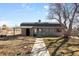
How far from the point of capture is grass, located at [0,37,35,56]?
21.4 ft

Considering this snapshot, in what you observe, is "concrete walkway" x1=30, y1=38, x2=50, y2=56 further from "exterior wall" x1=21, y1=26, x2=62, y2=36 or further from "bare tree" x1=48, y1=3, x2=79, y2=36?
"bare tree" x1=48, y1=3, x2=79, y2=36

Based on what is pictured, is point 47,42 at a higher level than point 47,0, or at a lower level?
lower

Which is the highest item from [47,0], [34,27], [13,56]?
[47,0]

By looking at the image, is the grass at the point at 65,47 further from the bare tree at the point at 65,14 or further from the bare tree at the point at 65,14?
the bare tree at the point at 65,14

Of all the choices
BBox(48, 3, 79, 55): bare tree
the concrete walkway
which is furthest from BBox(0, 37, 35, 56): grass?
BBox(48, 3, 79, 55): bare tree

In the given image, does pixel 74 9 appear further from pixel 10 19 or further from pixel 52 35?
pixel 10 19

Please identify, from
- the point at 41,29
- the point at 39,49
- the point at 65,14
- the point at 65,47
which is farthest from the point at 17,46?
the point at 65,14

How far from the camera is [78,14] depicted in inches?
255

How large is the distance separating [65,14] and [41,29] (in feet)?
1.50

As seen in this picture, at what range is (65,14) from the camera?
21.4 ft

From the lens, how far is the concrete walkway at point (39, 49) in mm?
6531

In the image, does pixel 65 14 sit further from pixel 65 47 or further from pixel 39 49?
pixel 39 49

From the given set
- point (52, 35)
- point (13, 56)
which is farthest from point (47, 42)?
point (13, 56)

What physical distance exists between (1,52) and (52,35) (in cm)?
87
